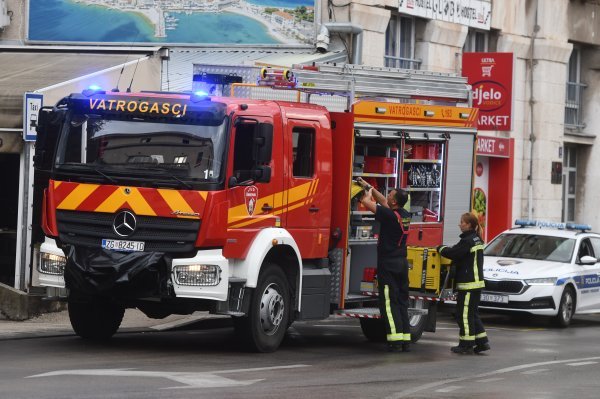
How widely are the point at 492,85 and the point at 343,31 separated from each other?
4387 millimetres

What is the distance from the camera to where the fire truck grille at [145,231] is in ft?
45.7

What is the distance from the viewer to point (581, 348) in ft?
57.5

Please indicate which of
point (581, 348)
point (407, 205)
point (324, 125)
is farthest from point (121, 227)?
point (581, 348)

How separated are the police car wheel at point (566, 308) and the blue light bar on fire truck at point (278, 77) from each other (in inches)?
294

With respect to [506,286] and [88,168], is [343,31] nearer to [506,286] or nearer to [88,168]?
[506,286]

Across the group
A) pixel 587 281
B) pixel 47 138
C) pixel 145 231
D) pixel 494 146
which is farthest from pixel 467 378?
pixel 494 146

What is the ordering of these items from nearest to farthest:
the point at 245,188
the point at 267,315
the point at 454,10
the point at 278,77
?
the point at 245,188 → the point at 267,315 → the point at 278,77 → the point at 454,10

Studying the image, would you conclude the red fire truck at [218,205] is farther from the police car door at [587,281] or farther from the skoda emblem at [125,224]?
the police car door at [587,281]

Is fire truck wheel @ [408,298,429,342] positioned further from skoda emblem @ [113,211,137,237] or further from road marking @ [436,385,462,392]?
skoda emblem @ [113,211,137,237]

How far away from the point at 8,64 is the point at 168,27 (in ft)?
11.0

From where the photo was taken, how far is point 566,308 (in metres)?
21.5

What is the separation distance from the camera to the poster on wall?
80.7 ft

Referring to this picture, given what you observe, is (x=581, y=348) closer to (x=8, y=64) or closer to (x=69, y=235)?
(x=69, y=235)

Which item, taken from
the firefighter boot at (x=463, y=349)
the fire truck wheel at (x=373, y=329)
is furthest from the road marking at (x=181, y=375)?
the fire truck wheel at (x=373, y=329)
